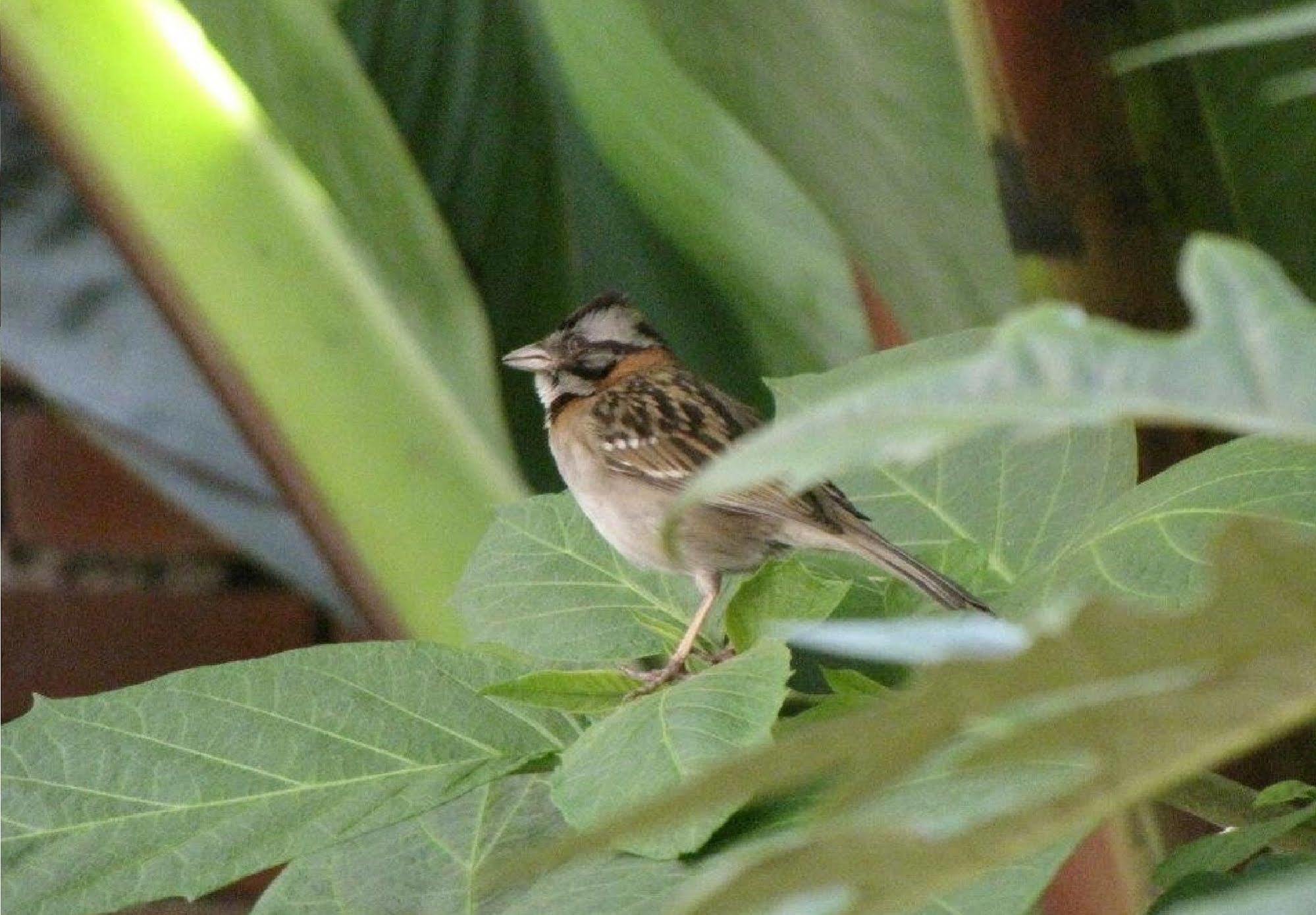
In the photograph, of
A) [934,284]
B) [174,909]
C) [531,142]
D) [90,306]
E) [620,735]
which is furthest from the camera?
[174,909]

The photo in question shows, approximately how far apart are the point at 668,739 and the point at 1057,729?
0.95ft

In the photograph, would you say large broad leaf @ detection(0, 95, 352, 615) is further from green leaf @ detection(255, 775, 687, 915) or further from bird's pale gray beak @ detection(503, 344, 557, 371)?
green leaf @ detection(255, 775, 687, 915)

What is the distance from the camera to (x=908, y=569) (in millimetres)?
905

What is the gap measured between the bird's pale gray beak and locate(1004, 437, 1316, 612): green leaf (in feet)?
2.72

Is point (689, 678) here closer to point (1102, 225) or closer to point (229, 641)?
point (1102, 225)

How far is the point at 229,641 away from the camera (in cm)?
183

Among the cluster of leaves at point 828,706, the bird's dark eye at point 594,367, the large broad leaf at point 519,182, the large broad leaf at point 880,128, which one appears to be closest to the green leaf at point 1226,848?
the cluster of leaves at point 828,706

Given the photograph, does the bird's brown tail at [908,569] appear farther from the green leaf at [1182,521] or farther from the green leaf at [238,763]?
the green leaf at [238,763]

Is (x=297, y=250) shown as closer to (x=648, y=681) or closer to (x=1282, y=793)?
(x=648, y=681)

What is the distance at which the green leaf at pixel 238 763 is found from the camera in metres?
0.50

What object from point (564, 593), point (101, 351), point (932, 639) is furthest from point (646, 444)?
point (932, 639)

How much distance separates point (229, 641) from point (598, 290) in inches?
29.4

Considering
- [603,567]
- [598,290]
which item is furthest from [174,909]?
[603,567]

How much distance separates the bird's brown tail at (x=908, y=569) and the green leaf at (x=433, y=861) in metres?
0.17
